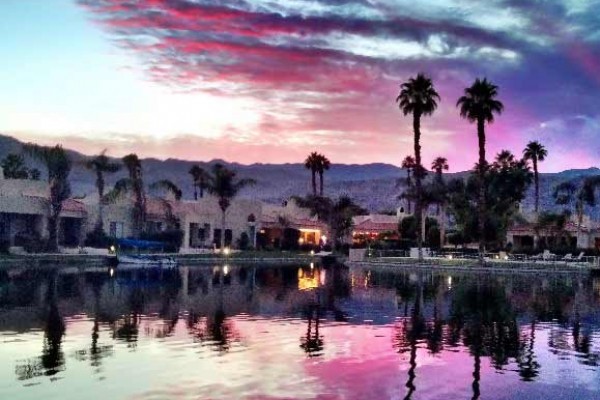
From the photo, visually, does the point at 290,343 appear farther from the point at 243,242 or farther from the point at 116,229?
the point at 243,242

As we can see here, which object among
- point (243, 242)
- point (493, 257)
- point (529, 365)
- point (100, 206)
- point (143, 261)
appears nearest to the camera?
point (529, 365)

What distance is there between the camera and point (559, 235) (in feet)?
265

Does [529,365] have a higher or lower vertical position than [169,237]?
lower

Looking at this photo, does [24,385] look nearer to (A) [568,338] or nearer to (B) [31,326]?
(B) [31,326]

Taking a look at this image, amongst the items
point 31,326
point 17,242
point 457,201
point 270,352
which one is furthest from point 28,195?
point 270,352

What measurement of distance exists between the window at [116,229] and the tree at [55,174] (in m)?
9.23

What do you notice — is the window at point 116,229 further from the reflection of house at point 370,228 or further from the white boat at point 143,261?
the reflection of house at point 370,228

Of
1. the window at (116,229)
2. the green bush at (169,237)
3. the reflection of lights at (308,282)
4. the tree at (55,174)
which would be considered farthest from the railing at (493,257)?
the tree at (55,174)

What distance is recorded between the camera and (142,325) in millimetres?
23891

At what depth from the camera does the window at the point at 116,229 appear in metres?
74.4

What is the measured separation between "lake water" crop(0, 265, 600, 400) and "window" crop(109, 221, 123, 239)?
116 feet

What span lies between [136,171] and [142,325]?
51528 mm

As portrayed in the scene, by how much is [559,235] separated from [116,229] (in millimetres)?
45762

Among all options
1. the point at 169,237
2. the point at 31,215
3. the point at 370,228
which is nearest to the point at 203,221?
the point at 169,237
